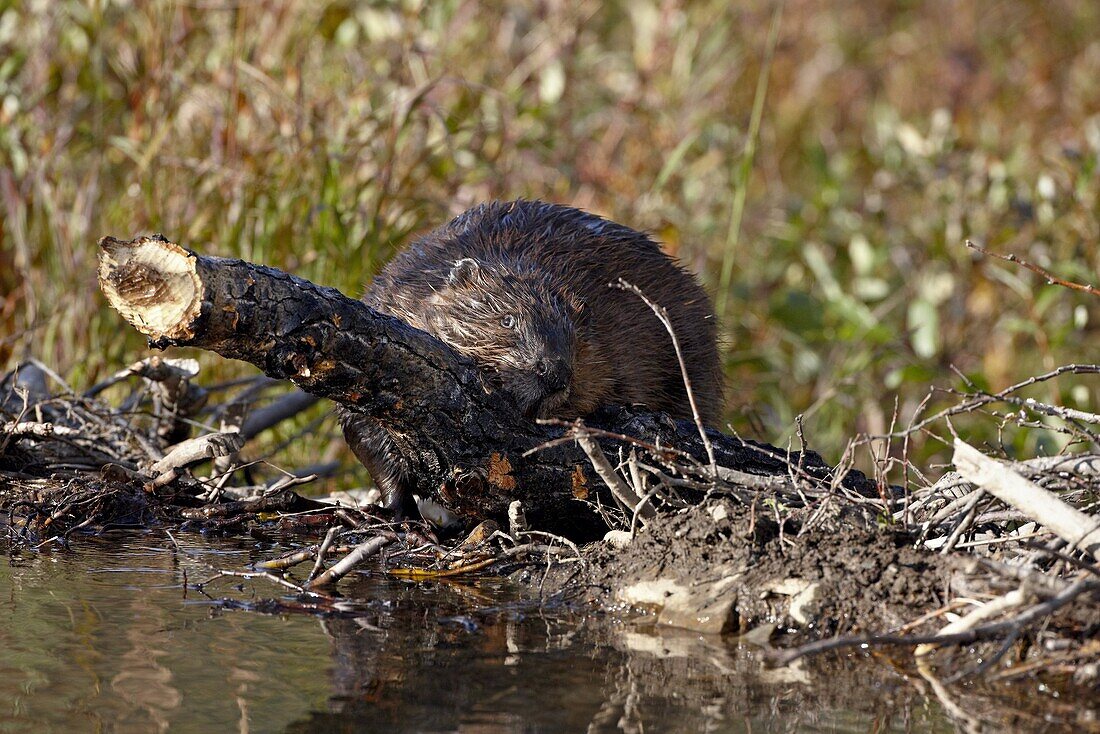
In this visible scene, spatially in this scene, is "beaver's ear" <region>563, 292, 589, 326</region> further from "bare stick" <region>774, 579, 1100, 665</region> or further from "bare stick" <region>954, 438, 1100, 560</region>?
"bare stick" <region>774, 579, 1100, 665</region>

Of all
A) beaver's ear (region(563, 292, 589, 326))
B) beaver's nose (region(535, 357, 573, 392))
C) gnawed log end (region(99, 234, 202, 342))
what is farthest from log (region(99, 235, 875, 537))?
beaver's ear (region(563, 292, 589, 326))

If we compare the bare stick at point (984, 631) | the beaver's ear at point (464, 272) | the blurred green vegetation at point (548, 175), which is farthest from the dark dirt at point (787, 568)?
the blurred green vegetation at point (548, 175)

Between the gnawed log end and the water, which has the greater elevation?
the gnawed log end

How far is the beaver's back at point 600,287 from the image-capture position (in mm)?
3775

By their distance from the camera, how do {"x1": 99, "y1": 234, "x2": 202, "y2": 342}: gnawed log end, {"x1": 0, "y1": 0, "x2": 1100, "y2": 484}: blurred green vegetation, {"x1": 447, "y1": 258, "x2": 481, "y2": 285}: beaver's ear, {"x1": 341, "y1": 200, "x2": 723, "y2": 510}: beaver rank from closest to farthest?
{"x1": 99, "y1": 234, "x2": 202, "y2": 342}: gnawed log end
{"x1": 341, "y1": 200, "x2": 723, "y2": 510}: beaver
{"x1": 447, "y1": 258, "x2": 481, "y2": 285}: beaver's ear
{"x1": 0, "y1": 0, "x2": 1100, "y2": 484}: blurred green vegetation

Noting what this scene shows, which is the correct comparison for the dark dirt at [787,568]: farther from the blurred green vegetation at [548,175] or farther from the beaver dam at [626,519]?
the blurred green vegetation at [548,175]

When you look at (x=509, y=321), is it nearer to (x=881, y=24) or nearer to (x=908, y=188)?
(x=908, y=188)

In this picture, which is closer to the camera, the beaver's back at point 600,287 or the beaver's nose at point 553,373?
the beaver's nose at point 553,373

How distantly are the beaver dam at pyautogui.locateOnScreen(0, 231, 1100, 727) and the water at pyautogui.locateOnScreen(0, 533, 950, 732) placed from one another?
82 mm

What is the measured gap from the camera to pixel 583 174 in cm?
621

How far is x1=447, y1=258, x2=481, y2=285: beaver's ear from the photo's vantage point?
12.0 feet

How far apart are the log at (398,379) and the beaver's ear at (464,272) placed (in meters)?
0.60

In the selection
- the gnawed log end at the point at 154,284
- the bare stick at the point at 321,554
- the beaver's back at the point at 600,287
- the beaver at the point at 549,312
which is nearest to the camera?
the gnawed log end at the point at 154,284

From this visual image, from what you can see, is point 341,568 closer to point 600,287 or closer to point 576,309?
point 576,309
